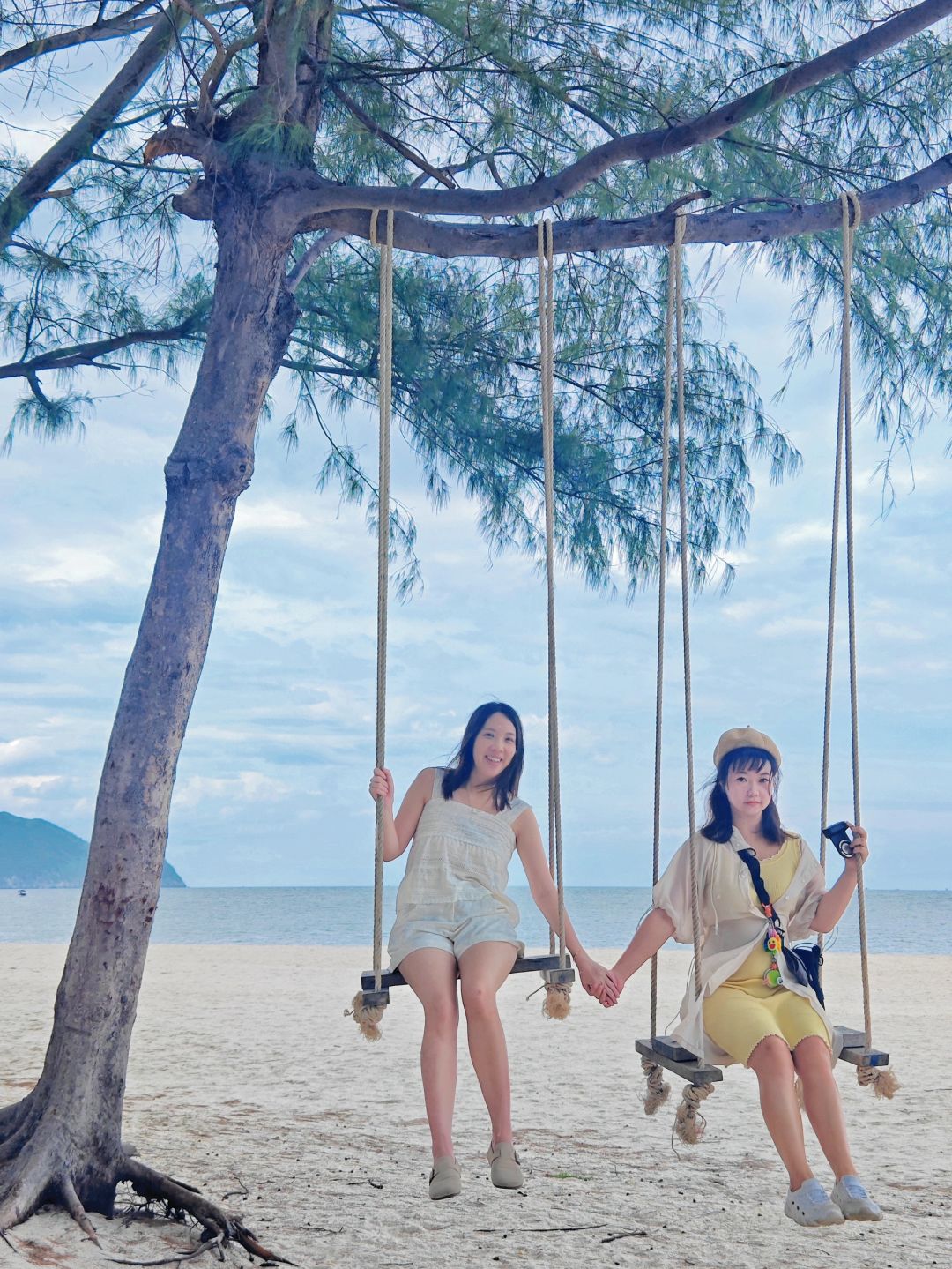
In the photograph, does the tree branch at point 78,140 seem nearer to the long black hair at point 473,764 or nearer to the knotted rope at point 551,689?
the knotted rope at point 551,689

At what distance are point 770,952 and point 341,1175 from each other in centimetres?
191

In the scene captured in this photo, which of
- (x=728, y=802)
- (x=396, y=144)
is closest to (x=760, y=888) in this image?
(x=728, y=802)

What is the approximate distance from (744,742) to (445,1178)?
133 cm

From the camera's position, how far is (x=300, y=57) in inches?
161

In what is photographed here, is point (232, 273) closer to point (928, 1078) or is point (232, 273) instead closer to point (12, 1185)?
point (12, 1185)

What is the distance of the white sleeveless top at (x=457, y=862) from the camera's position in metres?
3.26

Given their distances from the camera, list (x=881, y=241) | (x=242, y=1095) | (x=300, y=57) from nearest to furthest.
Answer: (x=300, y=57) < (x=881, y=241) < (x=242, y=1095)

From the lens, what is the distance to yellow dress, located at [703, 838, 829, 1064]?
116 inches

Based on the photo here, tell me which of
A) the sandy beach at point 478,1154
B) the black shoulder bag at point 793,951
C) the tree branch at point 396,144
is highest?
the tree branch at point 396,144

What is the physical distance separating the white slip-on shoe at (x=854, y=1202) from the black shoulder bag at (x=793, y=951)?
417 mm

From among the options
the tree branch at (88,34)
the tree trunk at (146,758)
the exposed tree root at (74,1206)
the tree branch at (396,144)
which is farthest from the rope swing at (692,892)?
the tree branch at (88,34)

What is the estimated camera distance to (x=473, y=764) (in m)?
3.50

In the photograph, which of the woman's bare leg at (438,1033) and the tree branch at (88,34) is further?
the tree branch at (88,34)

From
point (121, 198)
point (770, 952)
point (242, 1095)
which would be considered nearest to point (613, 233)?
point (770, 952)
